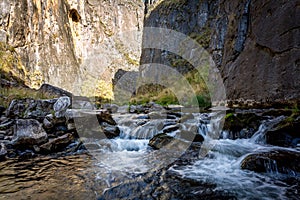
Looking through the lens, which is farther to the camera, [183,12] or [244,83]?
[183,12]

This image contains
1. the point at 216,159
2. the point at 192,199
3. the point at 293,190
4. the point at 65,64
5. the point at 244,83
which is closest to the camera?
the point at 192,199

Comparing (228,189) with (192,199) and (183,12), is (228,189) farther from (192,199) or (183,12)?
(183,12)

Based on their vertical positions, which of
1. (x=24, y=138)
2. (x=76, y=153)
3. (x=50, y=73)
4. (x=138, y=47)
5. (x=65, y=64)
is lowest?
(x=76, y=153)

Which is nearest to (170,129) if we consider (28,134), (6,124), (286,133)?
(286,133)

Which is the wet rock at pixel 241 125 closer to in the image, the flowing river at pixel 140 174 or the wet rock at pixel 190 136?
Result: the flowing river at pixel 140 174

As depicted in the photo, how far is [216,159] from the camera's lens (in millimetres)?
3523

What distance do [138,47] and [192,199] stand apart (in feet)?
122

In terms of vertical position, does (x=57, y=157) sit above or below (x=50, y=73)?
below

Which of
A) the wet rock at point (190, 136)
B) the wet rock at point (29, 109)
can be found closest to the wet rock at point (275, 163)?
the wet rock at point (190, 136)

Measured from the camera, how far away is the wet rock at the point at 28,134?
3.98 metres

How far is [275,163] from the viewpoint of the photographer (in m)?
2.76

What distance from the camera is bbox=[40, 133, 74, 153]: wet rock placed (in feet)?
13.1

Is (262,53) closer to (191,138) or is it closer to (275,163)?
(191,138)

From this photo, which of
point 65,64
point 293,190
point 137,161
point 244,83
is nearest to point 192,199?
point 293,190
